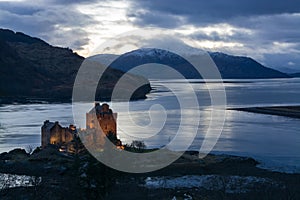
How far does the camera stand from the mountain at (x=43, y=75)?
102 m

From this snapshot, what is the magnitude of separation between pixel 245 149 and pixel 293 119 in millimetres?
24493

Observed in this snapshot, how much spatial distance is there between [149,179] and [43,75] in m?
96.0

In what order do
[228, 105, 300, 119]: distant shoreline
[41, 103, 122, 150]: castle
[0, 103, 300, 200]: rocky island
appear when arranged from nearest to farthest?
[0, 103, 300, 200]: rocky island
[41, 103, 122, 150]: castle
[228, 105, 300, 119]: distant shoreline

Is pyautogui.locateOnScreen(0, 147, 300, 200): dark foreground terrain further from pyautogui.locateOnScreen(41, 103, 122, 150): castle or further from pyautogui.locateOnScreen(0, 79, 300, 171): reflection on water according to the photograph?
pyautogui.locateOnScreen(0, 79, 300, 171): reflection on water

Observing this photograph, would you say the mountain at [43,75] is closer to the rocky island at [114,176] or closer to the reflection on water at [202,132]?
the reflection on water at [202,132]

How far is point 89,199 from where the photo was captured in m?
14.1

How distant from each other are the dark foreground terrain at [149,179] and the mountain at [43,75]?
66816 mm

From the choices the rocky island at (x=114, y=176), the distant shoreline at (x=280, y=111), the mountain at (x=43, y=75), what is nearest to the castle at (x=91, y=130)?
the rocky island at (x=114, y=176)

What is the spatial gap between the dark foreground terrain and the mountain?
66816 mm

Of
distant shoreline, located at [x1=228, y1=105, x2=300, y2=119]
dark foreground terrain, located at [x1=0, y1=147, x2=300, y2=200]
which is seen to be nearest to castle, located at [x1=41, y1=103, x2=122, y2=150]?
dark foreground terrain, located at [x1=0, y1=147, x2=300, y2=200]

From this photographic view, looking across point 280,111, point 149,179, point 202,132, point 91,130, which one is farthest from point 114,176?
point 280,111

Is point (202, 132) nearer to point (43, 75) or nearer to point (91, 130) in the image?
point (91, 130)

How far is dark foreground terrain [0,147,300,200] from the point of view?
14.5 metres

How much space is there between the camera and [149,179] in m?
23.4
